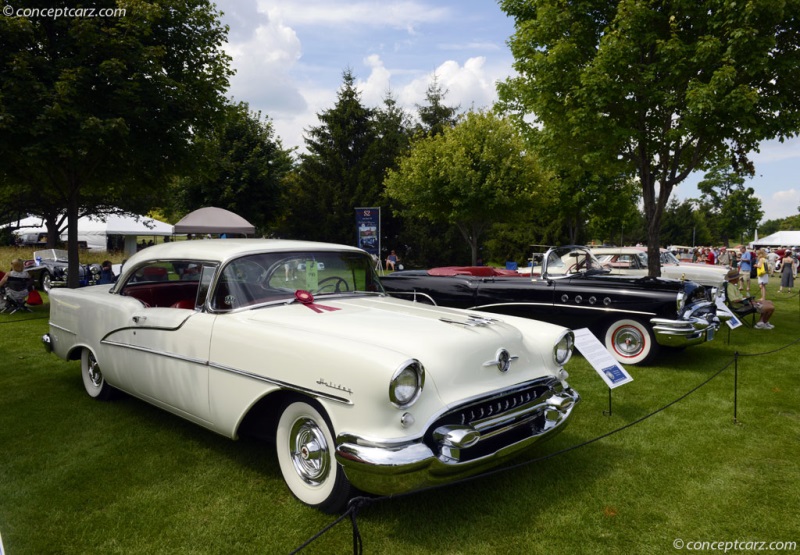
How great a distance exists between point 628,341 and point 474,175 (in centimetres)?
1640

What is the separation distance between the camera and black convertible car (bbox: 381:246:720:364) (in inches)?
273

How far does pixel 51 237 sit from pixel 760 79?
2959cm

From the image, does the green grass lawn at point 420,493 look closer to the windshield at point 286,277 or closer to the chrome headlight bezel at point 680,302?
the windshield at point 286,277

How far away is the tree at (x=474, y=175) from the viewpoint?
22.9 m

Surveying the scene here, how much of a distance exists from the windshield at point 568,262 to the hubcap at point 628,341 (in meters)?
1.24

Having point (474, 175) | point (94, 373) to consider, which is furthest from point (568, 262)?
point (474, 175)

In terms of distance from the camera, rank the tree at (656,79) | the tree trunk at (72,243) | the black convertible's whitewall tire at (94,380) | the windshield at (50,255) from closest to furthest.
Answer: the black convertible's whitewall tire at (94,380)
the tree at (656,79)
the tree trunk at (72,243)
the windshield at (50,255)

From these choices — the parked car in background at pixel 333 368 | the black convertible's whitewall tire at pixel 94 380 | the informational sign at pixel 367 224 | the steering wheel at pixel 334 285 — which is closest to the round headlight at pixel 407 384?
the parked car in background at pixel 333 368

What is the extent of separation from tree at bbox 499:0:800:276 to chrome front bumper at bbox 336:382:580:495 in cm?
852

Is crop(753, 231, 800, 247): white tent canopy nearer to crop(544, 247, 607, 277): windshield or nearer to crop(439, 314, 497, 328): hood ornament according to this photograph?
crop(544, 247, 607, 277): windshield

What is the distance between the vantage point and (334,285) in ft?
15.3

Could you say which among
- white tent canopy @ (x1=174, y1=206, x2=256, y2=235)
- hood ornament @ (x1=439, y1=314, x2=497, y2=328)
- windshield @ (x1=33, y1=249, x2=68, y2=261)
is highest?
white tent canopy @ (x1=174, y1=206, x2=256, y2=235)

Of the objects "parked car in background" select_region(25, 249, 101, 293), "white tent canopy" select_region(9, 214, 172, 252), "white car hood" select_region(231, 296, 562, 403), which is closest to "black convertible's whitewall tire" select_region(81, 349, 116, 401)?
"white car hood" select_region(231, 296, 562, 403)

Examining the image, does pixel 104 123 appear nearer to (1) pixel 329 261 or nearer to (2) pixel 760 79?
(1) pixel 329 261
